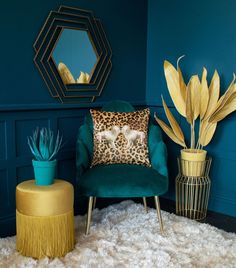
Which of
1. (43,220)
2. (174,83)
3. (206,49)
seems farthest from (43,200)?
(206,49)

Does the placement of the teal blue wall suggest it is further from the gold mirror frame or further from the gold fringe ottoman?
the gold fringe ottoman

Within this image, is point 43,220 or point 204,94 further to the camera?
point 204,94

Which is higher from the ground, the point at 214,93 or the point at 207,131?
the point at 214,93

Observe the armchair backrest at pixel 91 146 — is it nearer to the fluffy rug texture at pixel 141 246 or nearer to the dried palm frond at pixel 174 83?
the dried palm frond at pixel 174 83

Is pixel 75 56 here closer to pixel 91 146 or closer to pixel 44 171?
pixel 91 146

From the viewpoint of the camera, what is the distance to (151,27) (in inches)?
131

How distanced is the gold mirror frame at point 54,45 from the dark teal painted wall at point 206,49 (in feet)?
1.86

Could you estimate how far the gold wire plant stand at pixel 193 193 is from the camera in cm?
286

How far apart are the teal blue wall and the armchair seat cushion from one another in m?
0.47

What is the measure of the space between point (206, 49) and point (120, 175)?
1.32 meters

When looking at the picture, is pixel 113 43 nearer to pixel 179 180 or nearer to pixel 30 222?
pixel 179 180

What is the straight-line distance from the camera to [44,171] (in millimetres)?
2133

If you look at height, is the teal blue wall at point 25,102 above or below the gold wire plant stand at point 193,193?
above

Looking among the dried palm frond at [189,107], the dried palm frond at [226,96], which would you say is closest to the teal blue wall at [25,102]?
the dried palm frond at [189,107]
